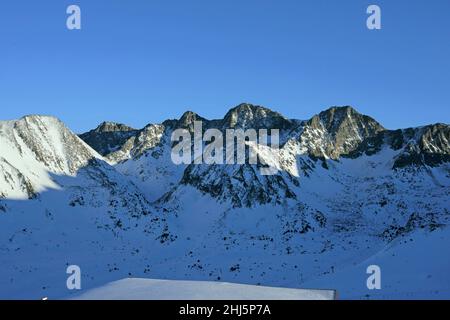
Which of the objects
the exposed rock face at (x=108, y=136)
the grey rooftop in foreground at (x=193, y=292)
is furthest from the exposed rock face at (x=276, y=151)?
the grey rooftop in foreground at (x=193, y=292)

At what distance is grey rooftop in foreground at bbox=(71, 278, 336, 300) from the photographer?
1197 cm

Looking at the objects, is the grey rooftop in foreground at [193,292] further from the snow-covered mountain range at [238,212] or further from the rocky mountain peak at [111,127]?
the rocky mountain peak at [111,127]

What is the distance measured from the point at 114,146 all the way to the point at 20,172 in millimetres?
75823

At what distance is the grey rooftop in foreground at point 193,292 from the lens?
11969 millimetres

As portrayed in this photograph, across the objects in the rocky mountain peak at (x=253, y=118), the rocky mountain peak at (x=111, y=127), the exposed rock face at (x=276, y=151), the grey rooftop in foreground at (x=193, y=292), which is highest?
the rocky mountain peak at (x=111, y=127)

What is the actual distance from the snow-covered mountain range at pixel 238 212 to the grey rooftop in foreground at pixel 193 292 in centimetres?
1532

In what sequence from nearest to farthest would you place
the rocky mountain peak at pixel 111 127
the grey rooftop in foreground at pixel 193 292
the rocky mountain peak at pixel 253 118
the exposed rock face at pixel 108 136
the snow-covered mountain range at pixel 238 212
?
the grey rooftop in foreground at pixel 193 292 < the snow-covered mountain range at pixel 238 212 < the rocky mountain peak at pixel 253 118 < the exposed rock face at pixel 108 136 < the rocky mountain peak at pixel 111 127

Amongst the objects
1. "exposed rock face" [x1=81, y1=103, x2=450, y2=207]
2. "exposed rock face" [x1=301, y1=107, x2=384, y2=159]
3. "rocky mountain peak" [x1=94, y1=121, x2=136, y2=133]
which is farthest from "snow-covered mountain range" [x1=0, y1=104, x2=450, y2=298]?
"rocky mountain peak" [x1=94, y1=121, x2=136, y2=133]

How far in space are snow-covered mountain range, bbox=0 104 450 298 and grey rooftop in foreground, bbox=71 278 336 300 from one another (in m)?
15.3

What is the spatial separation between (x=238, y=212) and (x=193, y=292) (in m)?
67.4

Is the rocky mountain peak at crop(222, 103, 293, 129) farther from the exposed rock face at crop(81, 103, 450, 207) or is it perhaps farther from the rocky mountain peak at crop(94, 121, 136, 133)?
the rocky mountain peak at crop(94, 121, 136, 133)

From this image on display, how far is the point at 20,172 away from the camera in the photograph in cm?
7194

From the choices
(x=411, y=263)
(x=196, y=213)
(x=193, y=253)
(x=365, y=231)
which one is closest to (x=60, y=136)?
(x=196, y=213)
